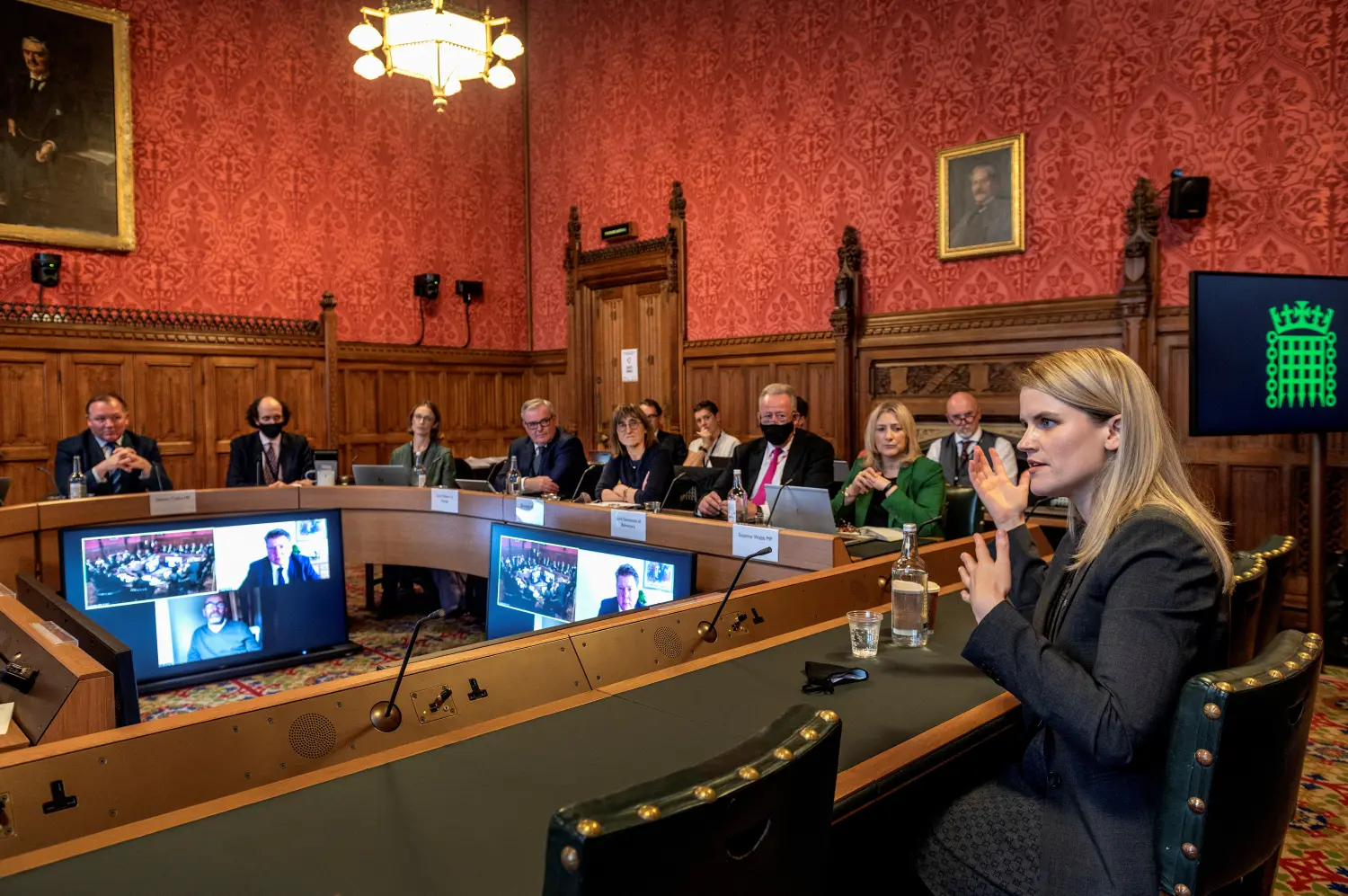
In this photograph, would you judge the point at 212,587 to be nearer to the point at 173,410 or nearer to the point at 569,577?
the point at 569,577

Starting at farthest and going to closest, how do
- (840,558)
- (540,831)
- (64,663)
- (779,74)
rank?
(779,74) < (840,558) < (64,663) < (540,831)

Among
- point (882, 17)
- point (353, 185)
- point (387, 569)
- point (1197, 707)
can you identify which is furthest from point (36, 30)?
point (1197, 707)

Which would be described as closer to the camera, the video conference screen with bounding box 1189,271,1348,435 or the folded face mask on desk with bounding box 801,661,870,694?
the folded face mask on desk with bounding box 801,661,870,694

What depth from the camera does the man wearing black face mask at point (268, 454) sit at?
17.4 ft

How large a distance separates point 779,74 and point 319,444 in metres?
4.77

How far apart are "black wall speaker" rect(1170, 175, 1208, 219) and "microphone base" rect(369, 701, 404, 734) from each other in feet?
16.2

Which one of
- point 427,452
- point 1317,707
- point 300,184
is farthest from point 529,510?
point 300,184

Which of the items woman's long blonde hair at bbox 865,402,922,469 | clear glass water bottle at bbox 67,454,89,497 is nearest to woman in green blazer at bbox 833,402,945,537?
woman's long blonde hair at bbox 865,402,922,469

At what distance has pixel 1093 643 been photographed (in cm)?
134

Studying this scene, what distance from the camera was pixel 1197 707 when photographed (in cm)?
114

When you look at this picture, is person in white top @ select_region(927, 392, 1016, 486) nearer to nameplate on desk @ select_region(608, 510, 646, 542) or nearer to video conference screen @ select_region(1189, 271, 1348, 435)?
video conference screen @ select_region(1189, 271, 1348, 435)

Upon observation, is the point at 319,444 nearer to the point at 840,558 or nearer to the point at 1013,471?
the point at 1013,471

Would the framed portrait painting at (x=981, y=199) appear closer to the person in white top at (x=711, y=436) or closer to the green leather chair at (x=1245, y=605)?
the person in white top at (x=711, y=436)

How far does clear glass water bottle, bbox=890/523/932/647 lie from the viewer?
1.88 m
